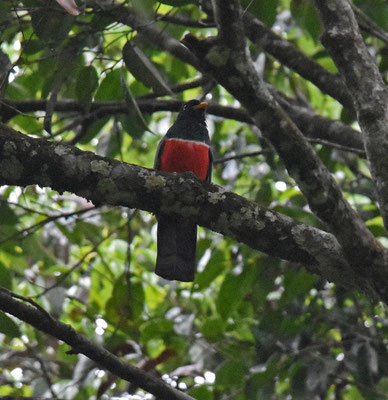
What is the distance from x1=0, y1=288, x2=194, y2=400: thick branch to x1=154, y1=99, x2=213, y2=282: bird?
2.09 ft

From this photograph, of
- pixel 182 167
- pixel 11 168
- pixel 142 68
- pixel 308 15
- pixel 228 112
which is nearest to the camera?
pixel 11 168

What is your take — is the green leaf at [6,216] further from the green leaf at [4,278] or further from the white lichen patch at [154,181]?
the white lichen patch at [154,181]

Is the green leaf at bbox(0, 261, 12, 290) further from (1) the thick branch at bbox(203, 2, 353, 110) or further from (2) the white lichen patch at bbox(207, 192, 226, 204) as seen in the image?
(1) the thick branch at bbox(203, 2, 353, 110)

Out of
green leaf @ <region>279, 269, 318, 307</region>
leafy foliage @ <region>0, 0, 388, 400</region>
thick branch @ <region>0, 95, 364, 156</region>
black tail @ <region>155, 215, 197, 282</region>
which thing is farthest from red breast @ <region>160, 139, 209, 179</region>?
green leaf @ <region>279, 269, 318, 307</region>

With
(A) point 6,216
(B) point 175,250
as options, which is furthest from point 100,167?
(A) point 6,216

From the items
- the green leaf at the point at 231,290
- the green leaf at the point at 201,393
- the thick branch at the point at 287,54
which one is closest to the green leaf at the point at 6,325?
the green leaf at the point at 201,393

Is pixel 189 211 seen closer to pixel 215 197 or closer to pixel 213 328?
pixel 215 197

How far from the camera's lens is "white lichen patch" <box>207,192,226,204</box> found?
273cm

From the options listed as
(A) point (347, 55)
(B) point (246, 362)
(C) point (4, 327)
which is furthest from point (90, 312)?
(A) point (347, 55)

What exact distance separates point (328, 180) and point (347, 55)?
59 cm

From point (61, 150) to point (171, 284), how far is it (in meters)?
2.86

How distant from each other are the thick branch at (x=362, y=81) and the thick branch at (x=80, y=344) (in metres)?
1.13

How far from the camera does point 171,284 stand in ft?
17.2

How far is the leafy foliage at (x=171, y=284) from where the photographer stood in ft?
12.5
